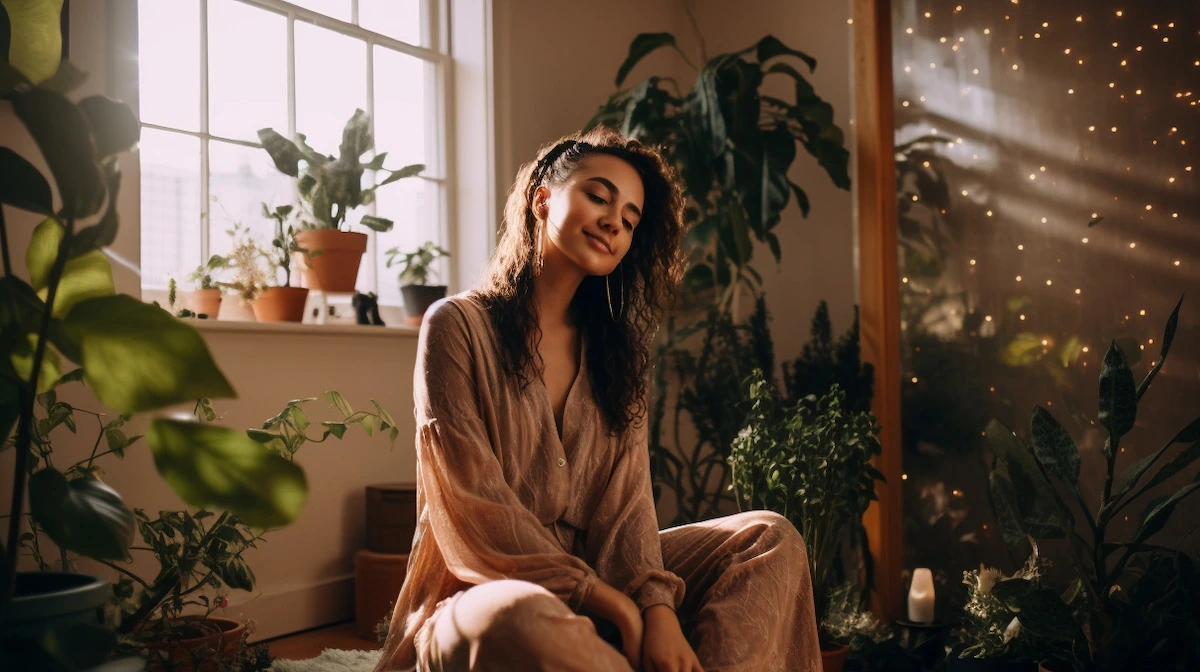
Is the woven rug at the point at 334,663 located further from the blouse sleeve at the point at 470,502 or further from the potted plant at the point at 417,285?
the potted plant at the point at 417,285

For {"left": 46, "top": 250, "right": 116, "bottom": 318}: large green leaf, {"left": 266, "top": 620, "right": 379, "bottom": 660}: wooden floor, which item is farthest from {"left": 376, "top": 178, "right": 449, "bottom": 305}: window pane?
{"left": 46, "top": 250, "right": 116, "bottom": 318}: large green leaf

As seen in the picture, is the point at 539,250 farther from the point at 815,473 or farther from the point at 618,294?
the point at 815,473

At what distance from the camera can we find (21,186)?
0.82m

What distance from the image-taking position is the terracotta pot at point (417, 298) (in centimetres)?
312

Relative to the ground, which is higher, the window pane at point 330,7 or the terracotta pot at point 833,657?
the window pane at point 330,7

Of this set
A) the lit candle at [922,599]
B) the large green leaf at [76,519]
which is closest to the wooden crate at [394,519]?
the lit candle at [922,599]

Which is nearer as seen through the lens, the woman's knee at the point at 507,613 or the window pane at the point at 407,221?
the woman's knee at the point at 507,613

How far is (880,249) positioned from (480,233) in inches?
50.7

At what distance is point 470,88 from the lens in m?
3.36

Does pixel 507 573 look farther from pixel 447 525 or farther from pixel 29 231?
pixel 29 231

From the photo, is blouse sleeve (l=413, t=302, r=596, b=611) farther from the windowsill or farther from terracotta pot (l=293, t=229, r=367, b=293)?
terracotta pot (l=293, t=229, r=367, b=293)

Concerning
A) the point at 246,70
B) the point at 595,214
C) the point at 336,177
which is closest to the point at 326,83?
the point at 246,70

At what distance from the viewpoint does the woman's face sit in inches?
67.8

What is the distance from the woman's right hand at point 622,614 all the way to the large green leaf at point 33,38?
948 mm
